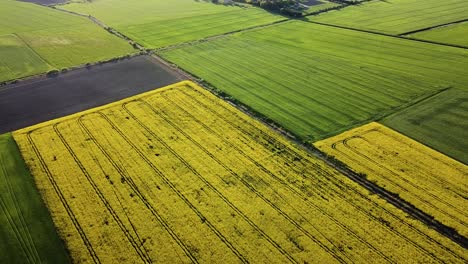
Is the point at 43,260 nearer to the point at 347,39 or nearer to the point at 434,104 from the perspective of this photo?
the point at 434,104

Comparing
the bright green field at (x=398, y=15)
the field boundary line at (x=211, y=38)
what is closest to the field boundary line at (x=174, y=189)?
the field boundary line at (x=211, y=38)

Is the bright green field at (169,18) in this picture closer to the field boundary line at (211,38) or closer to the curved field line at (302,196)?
the field boundary line at (211,38)

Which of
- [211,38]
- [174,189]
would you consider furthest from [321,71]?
[174,189]

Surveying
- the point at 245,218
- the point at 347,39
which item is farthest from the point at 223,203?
the point at 347,39

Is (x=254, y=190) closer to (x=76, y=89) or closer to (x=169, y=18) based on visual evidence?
(x=76, y=89)

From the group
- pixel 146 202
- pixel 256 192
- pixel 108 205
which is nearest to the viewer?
pixel 108 205

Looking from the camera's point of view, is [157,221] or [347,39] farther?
[347,39]
